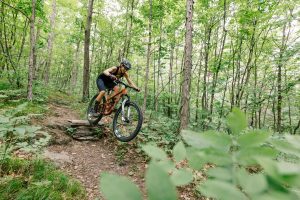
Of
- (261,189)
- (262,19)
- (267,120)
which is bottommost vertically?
(267,120)

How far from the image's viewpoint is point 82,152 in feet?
19.1

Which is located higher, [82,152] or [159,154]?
[159,154]

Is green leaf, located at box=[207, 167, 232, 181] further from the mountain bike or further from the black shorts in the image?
the black shorts

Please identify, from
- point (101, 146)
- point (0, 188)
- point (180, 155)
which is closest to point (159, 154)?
point (180, 155)

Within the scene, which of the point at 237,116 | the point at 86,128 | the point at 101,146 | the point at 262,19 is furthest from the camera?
the point at 262,19

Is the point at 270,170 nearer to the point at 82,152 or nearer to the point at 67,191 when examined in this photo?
the point at 67,191

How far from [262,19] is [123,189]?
11.1m

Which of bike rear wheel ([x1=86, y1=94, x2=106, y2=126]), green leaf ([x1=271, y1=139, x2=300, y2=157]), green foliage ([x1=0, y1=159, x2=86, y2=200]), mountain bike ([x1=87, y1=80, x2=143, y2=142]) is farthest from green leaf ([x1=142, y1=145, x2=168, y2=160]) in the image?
bike rear wheel ([x1=86, y1=94, x2=106, y2=126])

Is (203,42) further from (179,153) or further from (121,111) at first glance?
(179,153)

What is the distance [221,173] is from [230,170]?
0.02 meters

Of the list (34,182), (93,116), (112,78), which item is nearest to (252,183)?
(34,182)

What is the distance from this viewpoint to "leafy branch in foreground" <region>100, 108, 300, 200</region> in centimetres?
36

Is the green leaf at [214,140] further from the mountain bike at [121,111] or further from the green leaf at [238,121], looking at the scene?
the mountain bike at [121,111]

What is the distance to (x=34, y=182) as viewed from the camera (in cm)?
331
